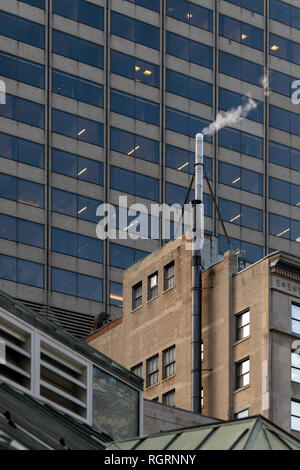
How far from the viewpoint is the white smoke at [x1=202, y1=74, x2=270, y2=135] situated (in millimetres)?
111688

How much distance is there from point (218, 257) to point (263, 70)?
46114mm

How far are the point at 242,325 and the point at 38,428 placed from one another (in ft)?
120

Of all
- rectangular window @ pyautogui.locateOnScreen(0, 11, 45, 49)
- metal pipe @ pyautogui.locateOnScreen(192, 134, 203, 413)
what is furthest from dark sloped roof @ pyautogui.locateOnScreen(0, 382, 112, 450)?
rectangular window @ pyautogui.locateOnScreen(0, 11, 45, 49)

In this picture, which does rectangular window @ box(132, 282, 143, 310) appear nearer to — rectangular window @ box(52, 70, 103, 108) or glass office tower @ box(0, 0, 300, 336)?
glass office tower @ box(0, 0, 300, 336)

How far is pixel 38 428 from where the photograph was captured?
31016mm

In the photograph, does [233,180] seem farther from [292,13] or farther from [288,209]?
[292,13]

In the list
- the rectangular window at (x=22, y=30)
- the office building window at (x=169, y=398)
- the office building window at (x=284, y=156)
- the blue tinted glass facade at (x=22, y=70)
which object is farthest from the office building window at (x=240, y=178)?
the office building window at (x=169, y=398)

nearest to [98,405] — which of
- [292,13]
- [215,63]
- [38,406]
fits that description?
[38,406]

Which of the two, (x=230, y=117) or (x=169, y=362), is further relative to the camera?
(x=230, y=117)

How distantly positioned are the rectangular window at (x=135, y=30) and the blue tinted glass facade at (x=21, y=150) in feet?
45.5

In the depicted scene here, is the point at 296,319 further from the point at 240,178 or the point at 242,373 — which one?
the point at 240,178

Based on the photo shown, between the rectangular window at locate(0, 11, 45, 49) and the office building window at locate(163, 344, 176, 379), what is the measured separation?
39704 millimetres

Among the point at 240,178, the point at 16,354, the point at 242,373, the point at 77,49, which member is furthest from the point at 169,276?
the point at 240,178

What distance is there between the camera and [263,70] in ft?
384
